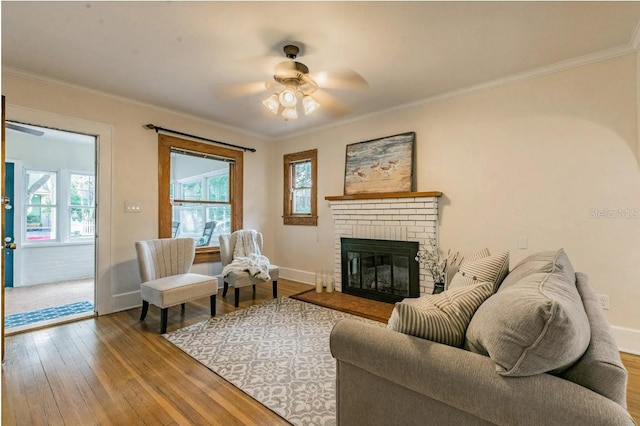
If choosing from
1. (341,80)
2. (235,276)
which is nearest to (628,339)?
(341,80)

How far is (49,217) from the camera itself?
5.13m

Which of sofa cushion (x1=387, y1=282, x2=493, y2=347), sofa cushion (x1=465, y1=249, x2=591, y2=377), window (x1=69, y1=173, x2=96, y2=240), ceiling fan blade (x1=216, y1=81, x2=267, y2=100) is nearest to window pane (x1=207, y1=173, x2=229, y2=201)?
ceiling fan blade (x1=216, y1=81, x2=267, y2=100)

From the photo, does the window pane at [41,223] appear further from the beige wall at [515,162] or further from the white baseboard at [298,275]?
the white baseboard at [298,275]

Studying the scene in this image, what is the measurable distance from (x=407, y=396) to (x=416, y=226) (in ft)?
8.95

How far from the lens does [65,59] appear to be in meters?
2.64

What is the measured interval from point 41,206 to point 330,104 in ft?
17.0

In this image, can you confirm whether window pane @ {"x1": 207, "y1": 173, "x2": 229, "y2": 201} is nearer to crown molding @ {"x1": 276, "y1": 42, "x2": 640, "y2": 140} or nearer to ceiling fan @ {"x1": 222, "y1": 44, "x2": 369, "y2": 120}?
ceiling fan @ {"x1": 222, "y1": 44, "x2": 369, "y2": 120}

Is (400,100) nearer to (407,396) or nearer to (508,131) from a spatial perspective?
(508,131)

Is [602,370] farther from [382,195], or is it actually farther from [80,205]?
[80,205]

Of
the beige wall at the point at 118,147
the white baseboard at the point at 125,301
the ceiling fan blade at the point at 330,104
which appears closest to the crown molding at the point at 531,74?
the ceiling fan blade at the point at 330,104

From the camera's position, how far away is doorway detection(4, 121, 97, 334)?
4.60m

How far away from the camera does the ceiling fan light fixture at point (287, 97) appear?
2648 millimetres

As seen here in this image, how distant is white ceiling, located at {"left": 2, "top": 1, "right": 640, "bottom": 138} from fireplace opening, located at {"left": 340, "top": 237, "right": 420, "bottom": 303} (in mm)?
1930

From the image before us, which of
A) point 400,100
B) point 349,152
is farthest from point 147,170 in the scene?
point 400,100
